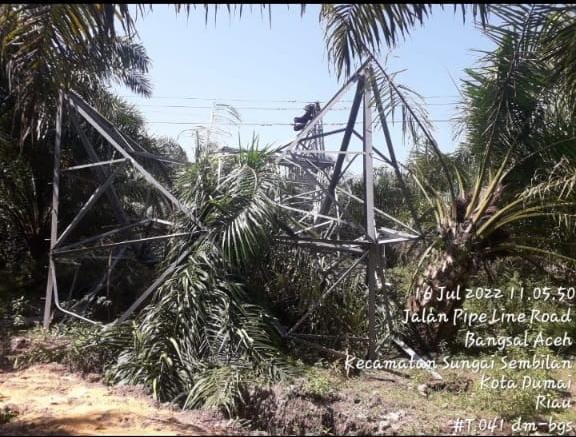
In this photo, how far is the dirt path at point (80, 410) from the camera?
3566mm

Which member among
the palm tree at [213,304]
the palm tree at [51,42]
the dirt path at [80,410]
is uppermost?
the palm tree at [51,42]

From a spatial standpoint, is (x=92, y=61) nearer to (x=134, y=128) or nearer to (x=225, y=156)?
(x=225, y=156)

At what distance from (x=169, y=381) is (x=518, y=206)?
4.69m

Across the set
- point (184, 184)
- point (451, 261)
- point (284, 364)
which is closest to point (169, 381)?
point (284, 364)

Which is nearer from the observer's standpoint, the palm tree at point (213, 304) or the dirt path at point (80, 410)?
the dirt path at point (80, 410)

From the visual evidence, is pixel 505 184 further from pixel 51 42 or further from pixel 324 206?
pixel 51 42

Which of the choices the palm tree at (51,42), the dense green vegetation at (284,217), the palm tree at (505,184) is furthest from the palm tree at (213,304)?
the palm tree at (505,184)

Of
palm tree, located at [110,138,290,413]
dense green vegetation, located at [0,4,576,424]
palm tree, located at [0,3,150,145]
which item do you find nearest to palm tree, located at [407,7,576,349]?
dense green vegetation, located at [0,4,576,424]

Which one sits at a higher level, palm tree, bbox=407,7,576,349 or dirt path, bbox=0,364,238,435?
palm tree, bbox=407,7,576,349

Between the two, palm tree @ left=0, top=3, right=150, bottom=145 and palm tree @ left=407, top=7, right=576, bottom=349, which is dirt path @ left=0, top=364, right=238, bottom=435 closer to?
palm tree @ left=0, top=3, right=150, bottom=145

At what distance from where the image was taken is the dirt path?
357cm

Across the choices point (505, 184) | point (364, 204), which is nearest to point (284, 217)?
point (364, 204)

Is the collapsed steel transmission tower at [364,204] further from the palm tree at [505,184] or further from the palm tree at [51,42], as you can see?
the palm tree at [51,42]

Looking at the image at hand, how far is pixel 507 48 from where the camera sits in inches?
235
